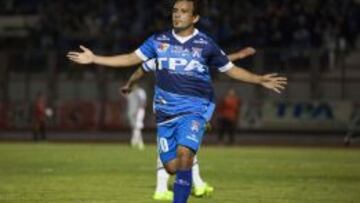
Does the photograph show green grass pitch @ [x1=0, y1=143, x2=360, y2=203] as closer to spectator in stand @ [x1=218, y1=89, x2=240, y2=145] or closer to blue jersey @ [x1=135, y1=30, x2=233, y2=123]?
blue jersey @ [x1=135, y1=30, x2=233, y2=123]

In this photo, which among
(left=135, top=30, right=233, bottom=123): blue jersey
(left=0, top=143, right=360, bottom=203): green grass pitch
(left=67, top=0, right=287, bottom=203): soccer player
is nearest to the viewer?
(left=67, top=0, right=287, bottom=203): soccer player

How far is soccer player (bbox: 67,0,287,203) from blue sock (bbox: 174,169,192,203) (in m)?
0.07

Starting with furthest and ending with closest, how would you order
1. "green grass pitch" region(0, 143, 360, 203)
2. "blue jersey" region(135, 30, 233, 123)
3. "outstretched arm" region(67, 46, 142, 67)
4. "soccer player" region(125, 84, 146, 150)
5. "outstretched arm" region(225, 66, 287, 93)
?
1. "soccer player" region(125, 84, 146, 150)
2. "green grass pitch" region(0, 143, 360, 203)
3. "blue jersey" region(135, 30, 233, 123)
4. "outstretched arm" region(225, 66, 287, 93)
5. "outstretched arm" region(67, 46, 142, 67)

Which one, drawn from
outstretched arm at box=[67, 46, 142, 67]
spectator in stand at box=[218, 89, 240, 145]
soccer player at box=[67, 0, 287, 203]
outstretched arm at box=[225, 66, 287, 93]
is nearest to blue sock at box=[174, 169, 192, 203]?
soccer player at box=[67, 0, 287, 203]

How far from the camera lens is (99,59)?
1033cm

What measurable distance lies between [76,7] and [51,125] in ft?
21.6

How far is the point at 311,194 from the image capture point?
1486cm

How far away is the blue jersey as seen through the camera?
35.0ft

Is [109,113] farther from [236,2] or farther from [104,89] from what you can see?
[236,2]

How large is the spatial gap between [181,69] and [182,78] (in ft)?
0.37

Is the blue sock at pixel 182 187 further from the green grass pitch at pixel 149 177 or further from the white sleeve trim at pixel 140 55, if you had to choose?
the green grass pitch at pixel 149 177

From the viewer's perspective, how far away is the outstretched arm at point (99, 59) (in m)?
10.2

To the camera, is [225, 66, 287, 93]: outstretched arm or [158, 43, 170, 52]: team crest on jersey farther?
[158, 43, 170, 52]: team crest on jersey

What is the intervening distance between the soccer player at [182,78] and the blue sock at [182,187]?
7 cm
